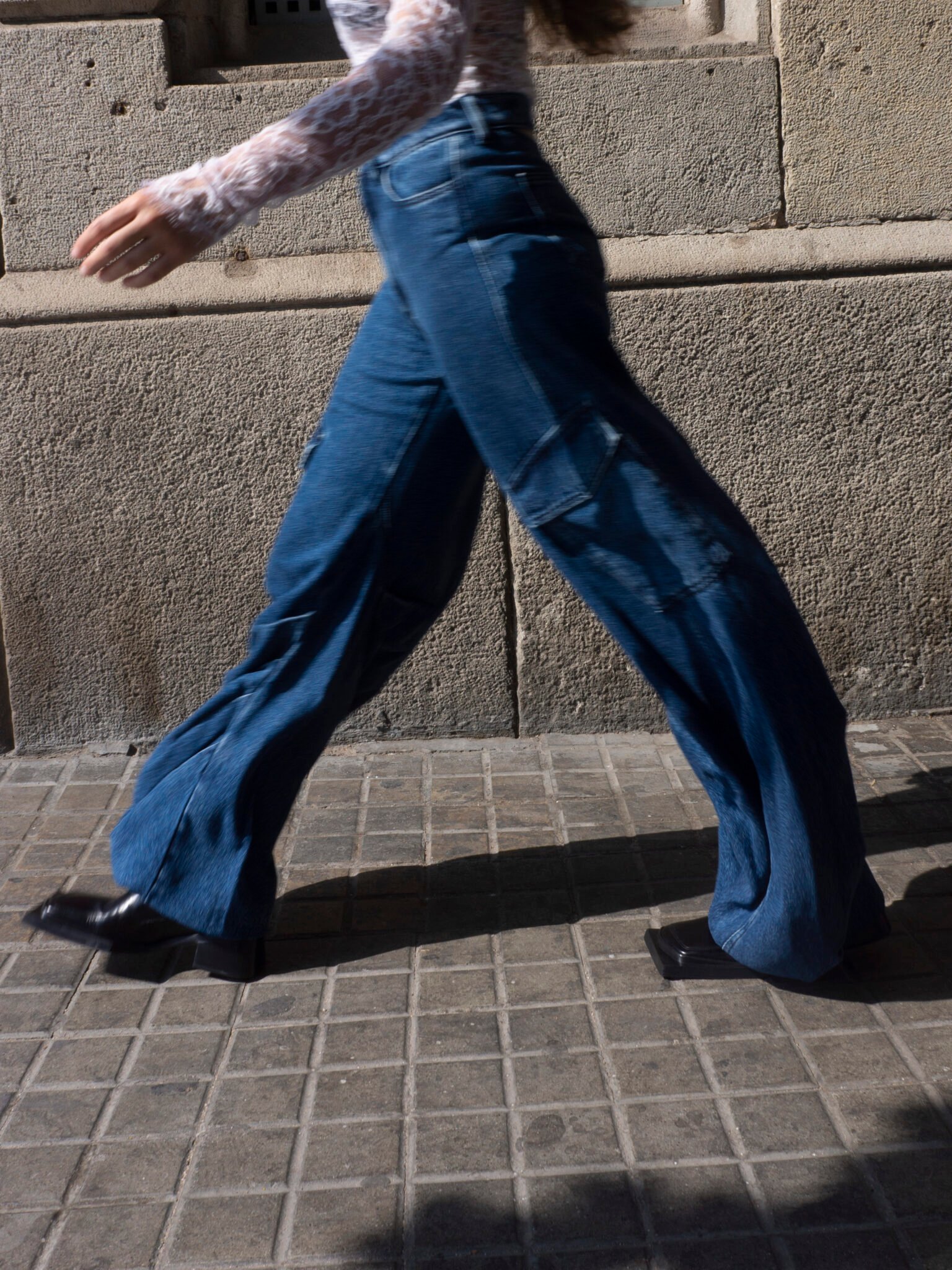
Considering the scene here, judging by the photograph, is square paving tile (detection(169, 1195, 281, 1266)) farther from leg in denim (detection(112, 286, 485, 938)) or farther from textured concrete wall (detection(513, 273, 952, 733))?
textured concrete wall (detection(513, 273, 952, 733))

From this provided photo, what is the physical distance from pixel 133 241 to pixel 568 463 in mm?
723

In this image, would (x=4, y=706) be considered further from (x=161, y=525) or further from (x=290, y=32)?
(x=290, y=32)

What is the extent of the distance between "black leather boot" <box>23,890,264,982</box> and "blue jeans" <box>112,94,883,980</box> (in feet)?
0.26

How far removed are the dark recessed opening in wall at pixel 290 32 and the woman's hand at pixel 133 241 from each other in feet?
7.56

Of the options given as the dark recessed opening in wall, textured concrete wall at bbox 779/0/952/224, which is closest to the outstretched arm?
textured concrete wall at bbox 779/0/952/224

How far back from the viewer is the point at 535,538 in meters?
2.01

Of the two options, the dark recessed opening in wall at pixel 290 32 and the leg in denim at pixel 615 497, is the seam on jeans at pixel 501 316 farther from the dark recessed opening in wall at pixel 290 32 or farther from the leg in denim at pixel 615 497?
the dark recessed opening in wall at pixel 290 32

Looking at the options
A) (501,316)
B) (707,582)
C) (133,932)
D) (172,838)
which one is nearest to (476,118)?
(501,316)

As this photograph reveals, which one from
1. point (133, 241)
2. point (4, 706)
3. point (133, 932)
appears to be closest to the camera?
point (133, 241)

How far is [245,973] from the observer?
7.72 ft

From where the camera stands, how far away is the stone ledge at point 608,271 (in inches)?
134

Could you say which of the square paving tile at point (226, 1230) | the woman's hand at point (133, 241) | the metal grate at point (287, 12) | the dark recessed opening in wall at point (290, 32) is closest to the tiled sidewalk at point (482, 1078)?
the square paving tile at point (226, 1230)

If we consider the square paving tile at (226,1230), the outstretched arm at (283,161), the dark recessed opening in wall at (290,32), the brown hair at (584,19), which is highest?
the dark recessed opening in wall at (290,32)

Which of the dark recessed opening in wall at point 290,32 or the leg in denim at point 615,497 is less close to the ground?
the dark recessed opening in wall at point 290,32
